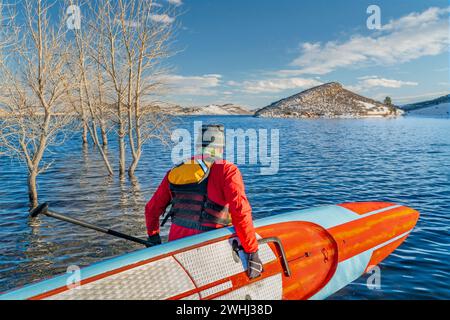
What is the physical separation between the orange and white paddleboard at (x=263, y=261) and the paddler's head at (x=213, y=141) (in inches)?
44.5

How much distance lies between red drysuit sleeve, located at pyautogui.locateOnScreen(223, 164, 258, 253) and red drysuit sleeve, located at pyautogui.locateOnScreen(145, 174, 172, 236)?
107cm

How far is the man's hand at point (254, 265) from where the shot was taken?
4.18m

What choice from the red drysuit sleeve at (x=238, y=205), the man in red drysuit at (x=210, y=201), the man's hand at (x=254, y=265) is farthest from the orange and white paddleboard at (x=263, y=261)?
the red drysuit sleeve at (x=238, y=205)

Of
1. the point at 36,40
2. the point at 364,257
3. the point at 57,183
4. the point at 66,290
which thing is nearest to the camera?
the point at 66,290

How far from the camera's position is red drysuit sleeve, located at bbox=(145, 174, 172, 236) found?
4723 millimetres

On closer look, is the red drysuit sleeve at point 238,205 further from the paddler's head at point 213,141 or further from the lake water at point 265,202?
the lake water at point 265,202

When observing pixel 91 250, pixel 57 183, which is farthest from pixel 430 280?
pixel 57 183

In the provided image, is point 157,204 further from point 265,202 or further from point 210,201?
point 265,202

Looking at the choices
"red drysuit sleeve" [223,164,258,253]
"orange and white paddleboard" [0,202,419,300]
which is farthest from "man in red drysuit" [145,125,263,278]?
"orange and white paddleboard" [0,202,419,300]

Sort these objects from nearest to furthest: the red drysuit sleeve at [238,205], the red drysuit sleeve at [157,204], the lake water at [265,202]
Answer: the red drysuit sleeve at [238,205] < the red drysuit sleeve at [157,204] < the lake water at [265,202]

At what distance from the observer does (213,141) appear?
14.2 feet
